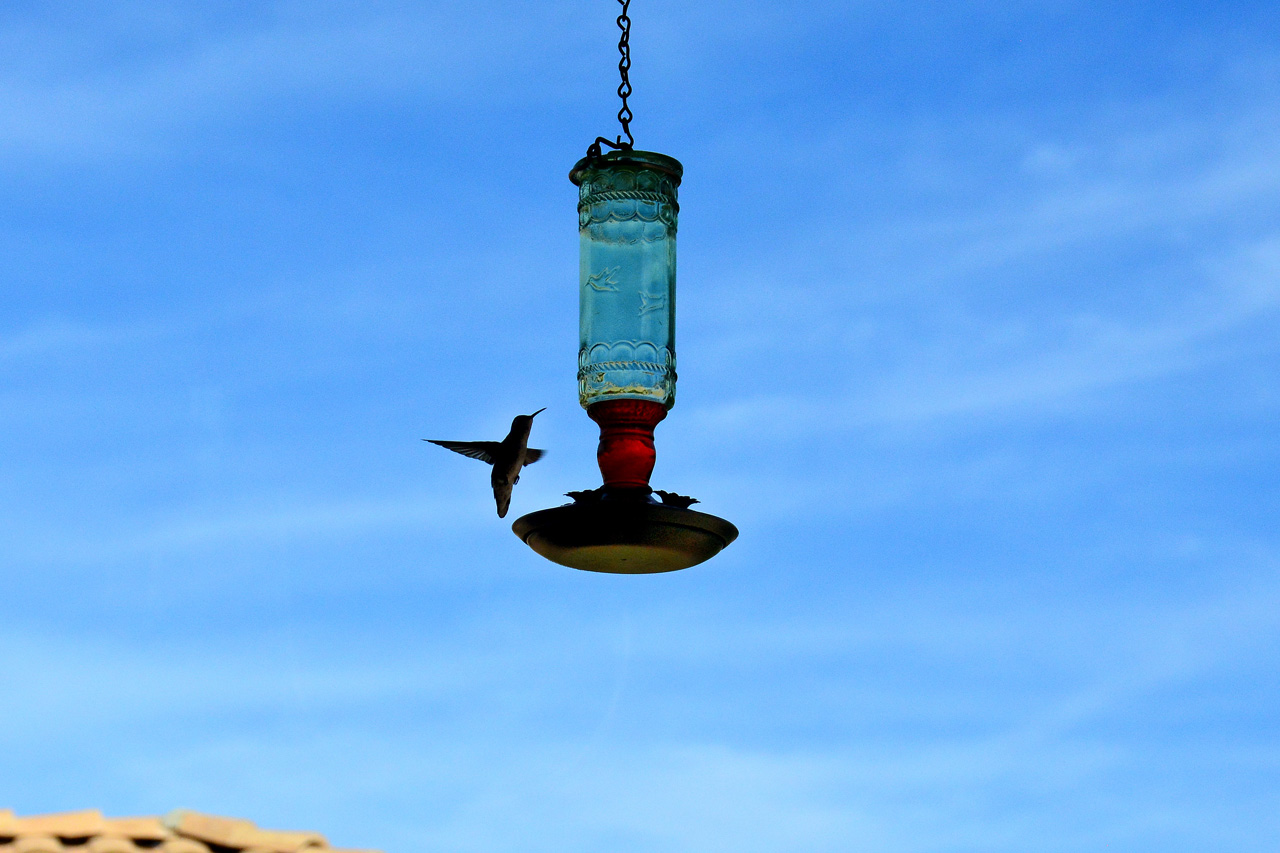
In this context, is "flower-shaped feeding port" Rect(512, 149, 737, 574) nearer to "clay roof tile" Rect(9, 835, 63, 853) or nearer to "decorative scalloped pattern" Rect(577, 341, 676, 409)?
"decorative scalloped pattern" Rect(577, 341, 676, 409)

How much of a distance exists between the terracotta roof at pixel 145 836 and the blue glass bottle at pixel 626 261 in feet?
7.99

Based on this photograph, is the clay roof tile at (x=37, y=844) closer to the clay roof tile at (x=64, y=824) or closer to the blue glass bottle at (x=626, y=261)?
the clay roof tile at (x=64, y=824)

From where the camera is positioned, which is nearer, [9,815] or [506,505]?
[9,815]

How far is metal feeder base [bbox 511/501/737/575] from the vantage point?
329 inches

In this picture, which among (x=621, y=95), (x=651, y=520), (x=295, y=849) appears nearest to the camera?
(x=295, y=849)

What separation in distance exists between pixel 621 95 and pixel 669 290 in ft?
2.81

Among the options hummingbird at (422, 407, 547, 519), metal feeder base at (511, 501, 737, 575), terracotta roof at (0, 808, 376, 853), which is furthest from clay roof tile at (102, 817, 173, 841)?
hummingbird at (422, 407, 547, 519)

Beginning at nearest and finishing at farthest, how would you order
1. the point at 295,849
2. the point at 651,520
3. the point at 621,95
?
the point at 295,849
the point at 651,520
the point at 621,95

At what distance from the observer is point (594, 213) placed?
359 inches

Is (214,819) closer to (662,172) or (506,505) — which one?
(506,505)

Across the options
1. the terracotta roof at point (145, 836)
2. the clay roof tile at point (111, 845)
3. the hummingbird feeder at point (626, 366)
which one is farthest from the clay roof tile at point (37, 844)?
the hummingbird feeder at point (626, 366)

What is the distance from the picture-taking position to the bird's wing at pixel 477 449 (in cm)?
940

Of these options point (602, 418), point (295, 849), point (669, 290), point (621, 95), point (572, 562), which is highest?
point (621, 95)

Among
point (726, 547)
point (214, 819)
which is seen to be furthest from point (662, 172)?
point (214, 819)
